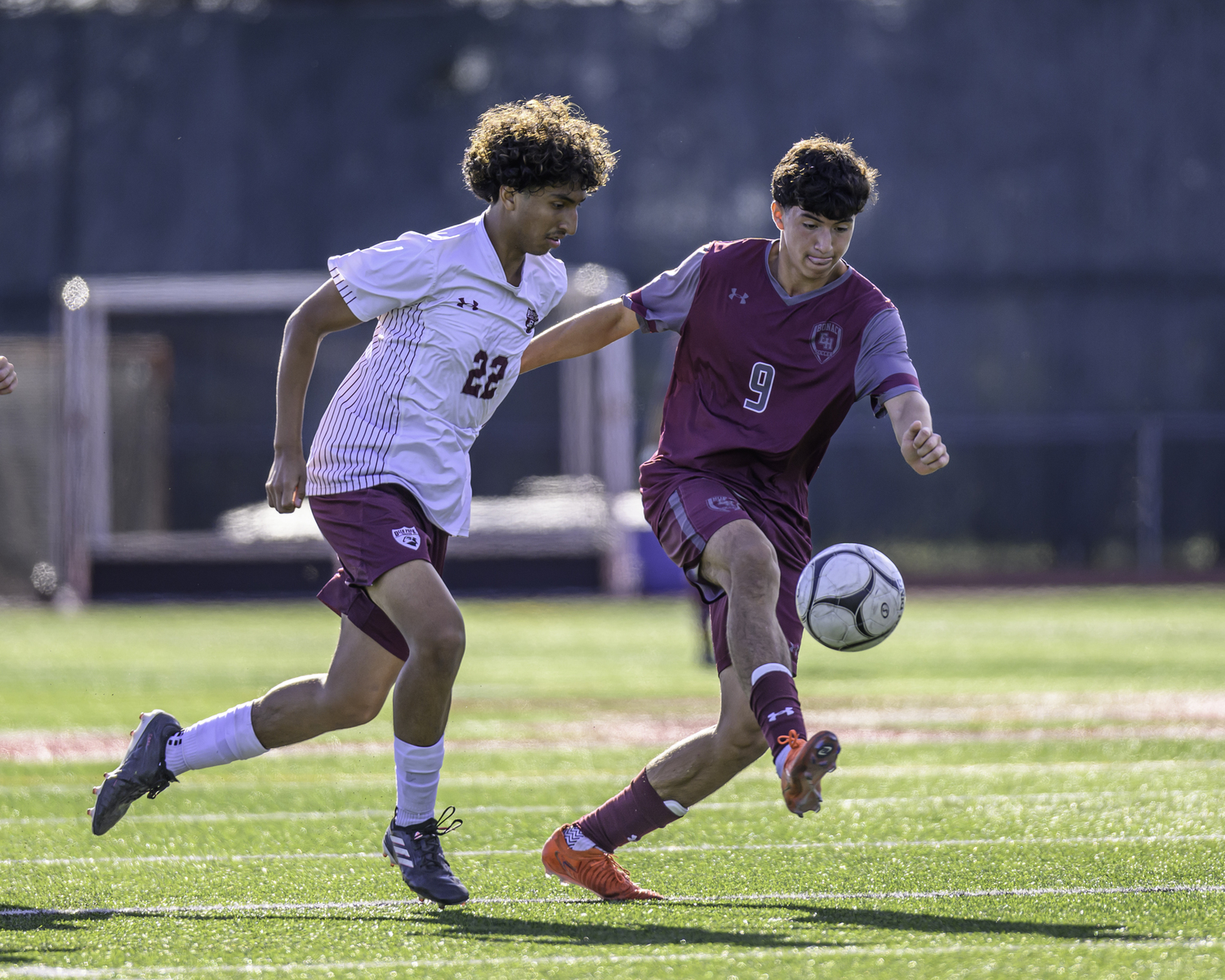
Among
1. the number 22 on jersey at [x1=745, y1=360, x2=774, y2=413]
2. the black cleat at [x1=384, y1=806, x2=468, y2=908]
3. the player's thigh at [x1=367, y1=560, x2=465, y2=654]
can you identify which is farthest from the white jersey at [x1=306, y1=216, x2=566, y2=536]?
the black cleat at [x1=384, y1=806, x2=468, y2=908]

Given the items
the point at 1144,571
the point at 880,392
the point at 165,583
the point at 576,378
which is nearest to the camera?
Answer: the point at 880,392

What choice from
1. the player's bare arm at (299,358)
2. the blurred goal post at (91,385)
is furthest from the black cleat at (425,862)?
the blurred goal post at (91,385)

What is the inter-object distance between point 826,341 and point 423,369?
1.10m

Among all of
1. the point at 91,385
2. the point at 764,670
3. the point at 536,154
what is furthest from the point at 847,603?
the point at 91,385

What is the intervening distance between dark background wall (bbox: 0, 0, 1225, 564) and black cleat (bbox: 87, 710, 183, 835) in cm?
2266

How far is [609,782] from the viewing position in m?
6.93

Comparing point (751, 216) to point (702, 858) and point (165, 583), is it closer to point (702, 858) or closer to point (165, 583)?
point (165, 583)

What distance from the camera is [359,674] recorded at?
4707 millimetres

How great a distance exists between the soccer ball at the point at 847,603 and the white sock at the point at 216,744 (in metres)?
1.56

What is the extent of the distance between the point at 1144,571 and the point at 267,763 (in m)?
20.4

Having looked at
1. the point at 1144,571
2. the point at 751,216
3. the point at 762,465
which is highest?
the point at 751,216

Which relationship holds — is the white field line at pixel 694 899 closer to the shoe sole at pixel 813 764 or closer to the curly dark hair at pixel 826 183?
the shoe sole at pixel 813 764

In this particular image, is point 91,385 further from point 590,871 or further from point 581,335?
point 590,871

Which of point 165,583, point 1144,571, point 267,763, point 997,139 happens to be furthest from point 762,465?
point 997,139
